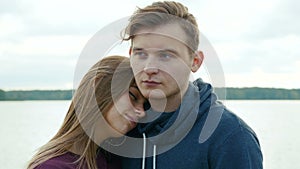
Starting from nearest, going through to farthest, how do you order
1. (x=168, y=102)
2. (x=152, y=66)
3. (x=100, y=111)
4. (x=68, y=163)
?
(x=152, y=66) < (x=168, y=102) < (x=68, y=163) < (x=100, y=111)

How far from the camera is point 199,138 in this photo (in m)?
2.95

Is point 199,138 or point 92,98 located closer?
point 199,138

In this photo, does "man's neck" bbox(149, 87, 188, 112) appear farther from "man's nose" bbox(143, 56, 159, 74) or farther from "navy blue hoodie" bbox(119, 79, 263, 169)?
"man's nose" bbox(143, 56, 159, 74)

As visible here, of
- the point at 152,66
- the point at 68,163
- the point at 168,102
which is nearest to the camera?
the point at 152,66

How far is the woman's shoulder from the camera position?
3.11 meters

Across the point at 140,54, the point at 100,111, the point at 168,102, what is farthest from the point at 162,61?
the point at 100,111

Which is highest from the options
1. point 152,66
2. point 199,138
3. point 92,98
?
point 152,66

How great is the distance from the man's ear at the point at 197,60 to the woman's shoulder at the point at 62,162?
0.87 m

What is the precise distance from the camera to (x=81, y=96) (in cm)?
334

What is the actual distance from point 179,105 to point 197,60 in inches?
10.6

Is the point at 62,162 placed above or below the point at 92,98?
below

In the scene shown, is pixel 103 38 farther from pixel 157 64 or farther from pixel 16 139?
pixel 16 139

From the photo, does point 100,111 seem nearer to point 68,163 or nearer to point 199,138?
point 68,163

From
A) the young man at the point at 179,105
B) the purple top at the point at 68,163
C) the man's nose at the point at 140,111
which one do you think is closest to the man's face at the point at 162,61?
the young man at the point at 179,105
